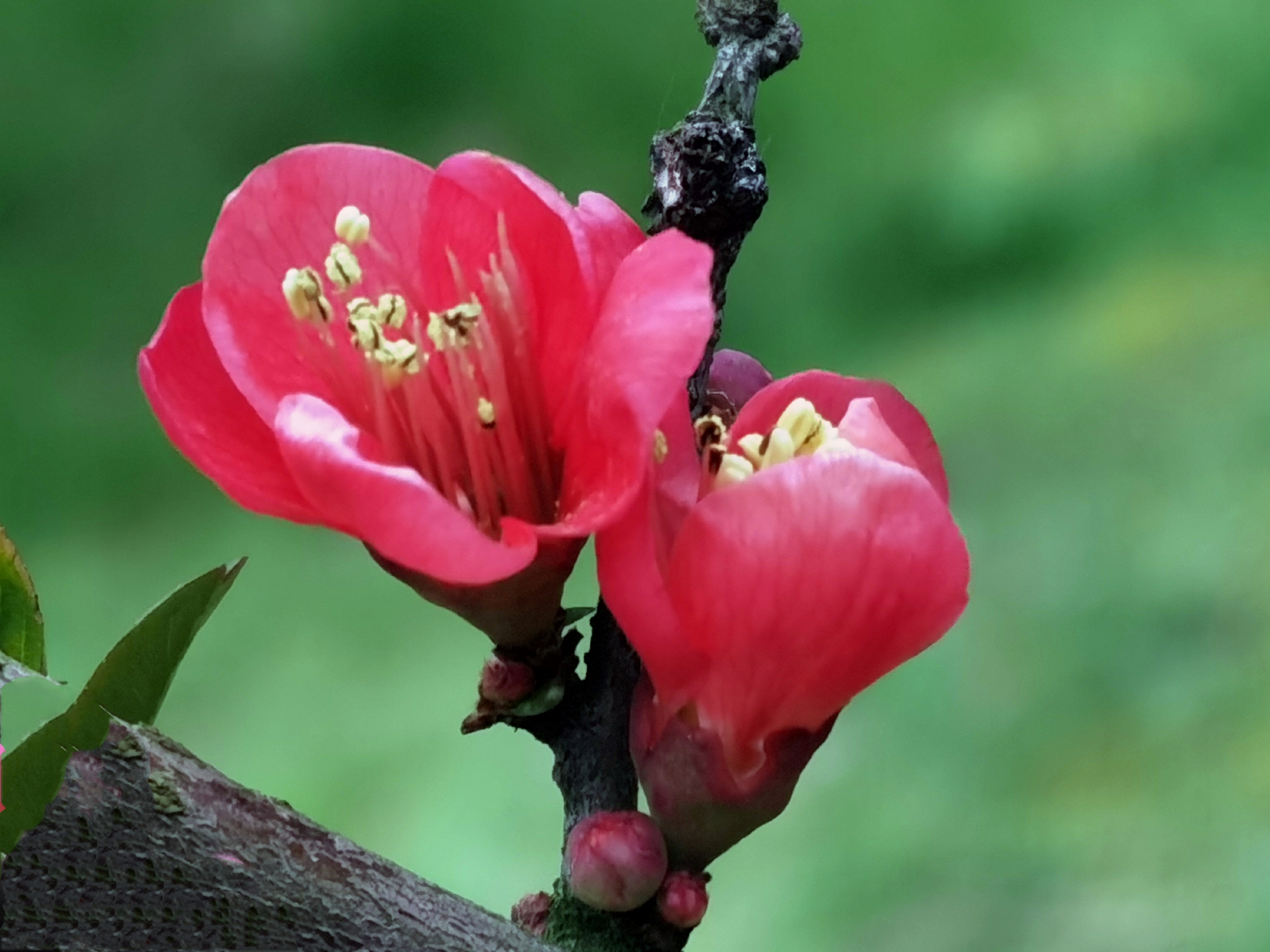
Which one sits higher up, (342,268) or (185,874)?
(342,268)

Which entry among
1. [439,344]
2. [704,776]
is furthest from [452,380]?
[704,776]

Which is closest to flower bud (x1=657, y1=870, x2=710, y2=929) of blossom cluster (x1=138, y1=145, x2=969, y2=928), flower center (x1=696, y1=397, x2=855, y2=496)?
blossom cluster (x1=138, y1=145, x2=969, y2=928)

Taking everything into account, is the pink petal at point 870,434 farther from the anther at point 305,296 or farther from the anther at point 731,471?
the anther at point 305,296

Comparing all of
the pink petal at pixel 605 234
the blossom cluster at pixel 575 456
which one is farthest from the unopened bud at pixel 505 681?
the pink petal at pixel 605 234

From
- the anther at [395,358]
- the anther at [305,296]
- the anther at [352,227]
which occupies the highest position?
the anther at [352,227]

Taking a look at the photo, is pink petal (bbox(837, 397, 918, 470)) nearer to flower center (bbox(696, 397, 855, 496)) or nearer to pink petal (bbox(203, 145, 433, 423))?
flower center (bbox(696, 397, 855, 496))

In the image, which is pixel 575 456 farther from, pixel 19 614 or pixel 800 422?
pixel 19 614
